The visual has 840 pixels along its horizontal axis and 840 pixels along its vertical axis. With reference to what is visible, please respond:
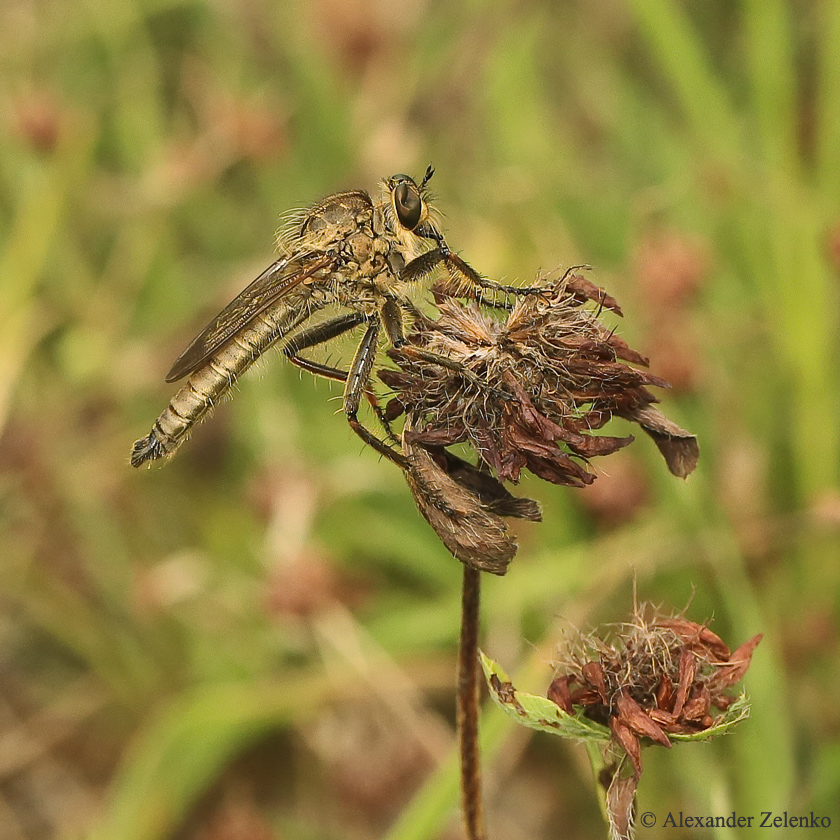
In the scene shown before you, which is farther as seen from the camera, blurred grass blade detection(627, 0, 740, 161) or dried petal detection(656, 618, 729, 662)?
blurred grass blade detection(627, 0, 740, 161)

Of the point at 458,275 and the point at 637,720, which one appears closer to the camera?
the point at 637,720

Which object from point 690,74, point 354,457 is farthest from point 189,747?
point 690,74

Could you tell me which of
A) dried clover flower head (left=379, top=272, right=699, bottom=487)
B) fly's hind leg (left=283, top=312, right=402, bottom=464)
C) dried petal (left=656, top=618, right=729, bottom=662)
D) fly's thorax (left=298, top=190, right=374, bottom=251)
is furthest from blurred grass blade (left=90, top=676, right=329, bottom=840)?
dried petal (left=656, top=618, right=729, bottom=662)

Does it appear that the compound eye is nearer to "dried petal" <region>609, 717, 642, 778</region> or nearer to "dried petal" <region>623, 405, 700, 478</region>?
"dried petal" <region>623, 405, 700, 478</region>

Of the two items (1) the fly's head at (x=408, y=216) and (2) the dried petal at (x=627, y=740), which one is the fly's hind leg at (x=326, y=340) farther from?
(2) the dried petal at (x=627, y=740)

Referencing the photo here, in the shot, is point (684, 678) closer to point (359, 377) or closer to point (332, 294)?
point (359, 377)

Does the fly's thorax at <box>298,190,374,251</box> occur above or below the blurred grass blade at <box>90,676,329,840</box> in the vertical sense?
above

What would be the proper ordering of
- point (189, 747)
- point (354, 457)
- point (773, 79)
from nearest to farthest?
point (189, 747) → point (773, 79) → point (354, 457)

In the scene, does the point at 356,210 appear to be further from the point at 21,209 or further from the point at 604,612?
the point at 21,209
